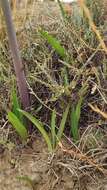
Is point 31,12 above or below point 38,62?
above

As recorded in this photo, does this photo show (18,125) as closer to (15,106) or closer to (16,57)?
(15,106)

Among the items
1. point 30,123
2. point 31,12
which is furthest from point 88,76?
point 31,12

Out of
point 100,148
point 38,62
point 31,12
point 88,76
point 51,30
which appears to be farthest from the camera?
point 31,12

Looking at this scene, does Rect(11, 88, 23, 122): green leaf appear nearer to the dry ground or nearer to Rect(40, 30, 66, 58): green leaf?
the dry ground

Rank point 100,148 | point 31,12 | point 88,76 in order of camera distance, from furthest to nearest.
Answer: point 31,12
point 88,76
point 100,148

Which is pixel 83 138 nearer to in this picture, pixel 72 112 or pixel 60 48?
pixel 72 112

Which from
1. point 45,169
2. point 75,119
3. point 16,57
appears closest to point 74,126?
point 75,119
